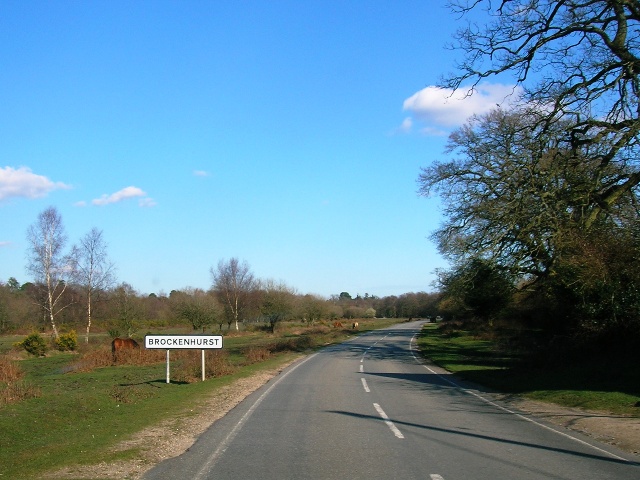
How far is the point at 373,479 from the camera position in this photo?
24.3 feet

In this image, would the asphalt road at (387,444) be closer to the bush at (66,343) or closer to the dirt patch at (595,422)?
the dirt patch at (595,422)

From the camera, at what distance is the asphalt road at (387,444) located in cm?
783

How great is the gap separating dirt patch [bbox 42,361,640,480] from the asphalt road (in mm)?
324

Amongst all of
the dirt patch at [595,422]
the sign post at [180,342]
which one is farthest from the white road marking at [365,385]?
the sign post at [180,342]

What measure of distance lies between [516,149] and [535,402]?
19.0 m

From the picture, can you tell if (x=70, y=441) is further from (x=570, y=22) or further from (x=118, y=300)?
(x=118, y=300)

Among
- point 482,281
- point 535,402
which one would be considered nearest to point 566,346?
point 535,402

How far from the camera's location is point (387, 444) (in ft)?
31.9

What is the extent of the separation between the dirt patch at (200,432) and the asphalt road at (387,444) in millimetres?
324

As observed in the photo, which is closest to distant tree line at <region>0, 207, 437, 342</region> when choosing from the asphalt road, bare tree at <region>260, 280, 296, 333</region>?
bare tree at <region>260, 280, 296, 333</region>

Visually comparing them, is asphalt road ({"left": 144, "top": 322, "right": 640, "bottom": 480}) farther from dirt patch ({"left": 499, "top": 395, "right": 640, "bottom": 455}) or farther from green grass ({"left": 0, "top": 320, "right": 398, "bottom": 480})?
green grass ({"left": 0, "top": 320, "right": 398, "bottom": 480})

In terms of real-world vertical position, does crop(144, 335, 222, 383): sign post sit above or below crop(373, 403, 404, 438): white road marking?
above

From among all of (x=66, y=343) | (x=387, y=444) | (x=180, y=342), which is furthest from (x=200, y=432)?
(x=66, y=343)

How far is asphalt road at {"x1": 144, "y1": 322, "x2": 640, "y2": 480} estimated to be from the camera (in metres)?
7.83
